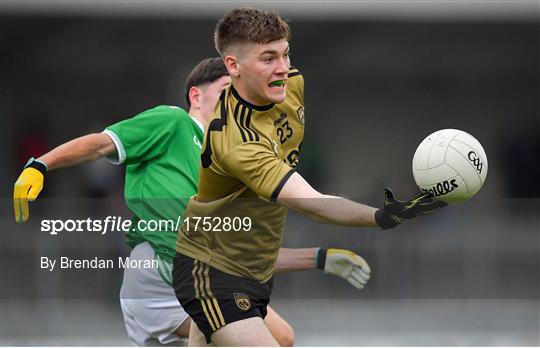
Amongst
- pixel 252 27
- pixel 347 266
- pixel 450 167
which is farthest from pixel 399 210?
pixel 347 266

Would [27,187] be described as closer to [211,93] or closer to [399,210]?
[211,93]

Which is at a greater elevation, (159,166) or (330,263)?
(159,166)

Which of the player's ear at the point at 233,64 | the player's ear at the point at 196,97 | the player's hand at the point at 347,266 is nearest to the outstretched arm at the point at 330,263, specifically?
the player's hand at the point at 347,266

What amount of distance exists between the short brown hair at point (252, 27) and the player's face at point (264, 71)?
0.03 metres

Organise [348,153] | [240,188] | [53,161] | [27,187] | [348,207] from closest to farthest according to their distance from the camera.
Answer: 1. [348,207]
2. [240,188]
3. [27,187]
4. [53,161]
5. [348,153]

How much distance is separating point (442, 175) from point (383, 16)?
28.5 feet

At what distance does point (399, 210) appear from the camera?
3.70 meters

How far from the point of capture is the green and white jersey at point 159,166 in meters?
5.00

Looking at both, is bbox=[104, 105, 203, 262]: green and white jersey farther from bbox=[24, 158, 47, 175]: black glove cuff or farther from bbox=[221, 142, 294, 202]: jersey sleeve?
bbox=[221, 142, 294, 202]: jersey sleeve

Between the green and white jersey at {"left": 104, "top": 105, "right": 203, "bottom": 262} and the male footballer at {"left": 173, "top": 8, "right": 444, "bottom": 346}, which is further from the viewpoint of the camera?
the green and white jersey at {"left": 104, "top": 105, "right": 203, "bottom": 262}

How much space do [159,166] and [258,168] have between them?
1296 millimetres

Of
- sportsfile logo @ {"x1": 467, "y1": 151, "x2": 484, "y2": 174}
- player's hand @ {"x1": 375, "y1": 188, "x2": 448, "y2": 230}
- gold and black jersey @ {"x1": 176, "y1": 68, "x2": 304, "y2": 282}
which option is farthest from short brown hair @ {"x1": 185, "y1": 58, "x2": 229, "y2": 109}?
player's hand @ {"x1": 375, "y1": 188, "x2": 448, "y2": 230}

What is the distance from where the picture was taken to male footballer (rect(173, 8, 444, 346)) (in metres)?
3.93

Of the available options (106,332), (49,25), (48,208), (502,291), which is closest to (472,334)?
(502,291)
